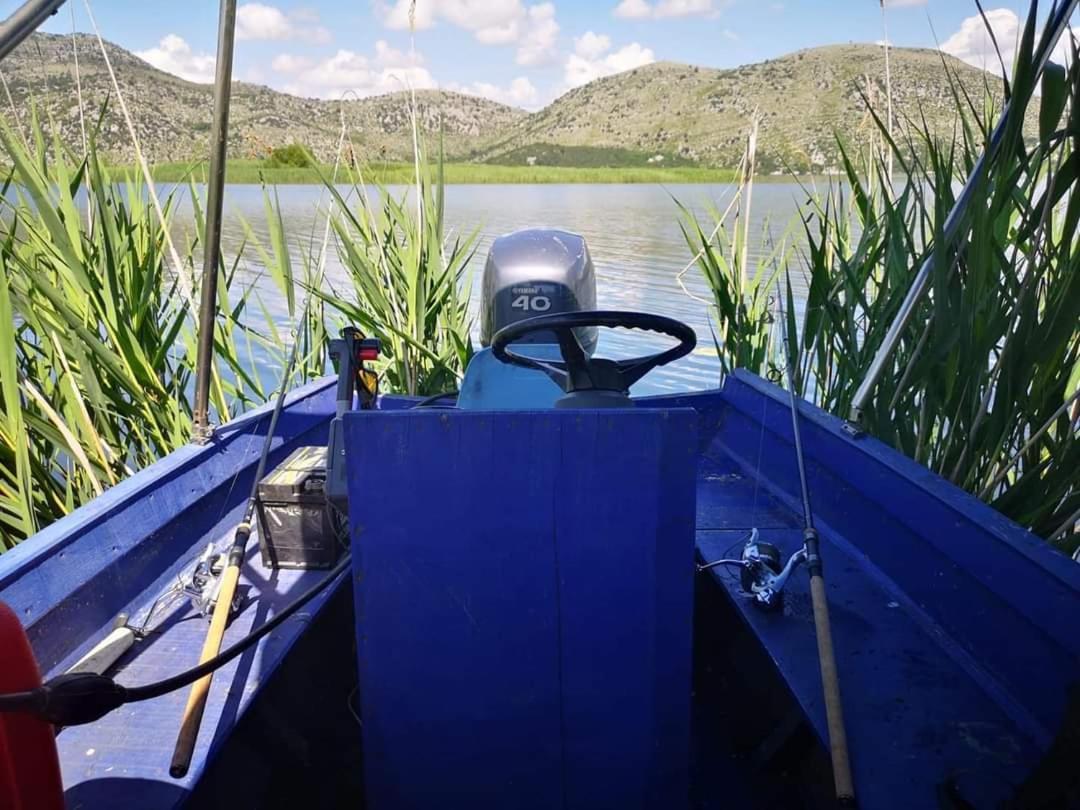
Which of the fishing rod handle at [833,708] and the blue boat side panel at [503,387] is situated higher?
the blue boat side panel at [503,387]

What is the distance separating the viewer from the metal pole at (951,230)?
135cm

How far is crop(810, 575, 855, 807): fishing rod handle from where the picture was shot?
109 cm

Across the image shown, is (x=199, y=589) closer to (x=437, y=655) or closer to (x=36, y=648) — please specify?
(x=36, y=648)

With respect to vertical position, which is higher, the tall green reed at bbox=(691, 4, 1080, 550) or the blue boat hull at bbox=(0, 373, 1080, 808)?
the tall green reed at bbox=(691, 4, 1080, 550)

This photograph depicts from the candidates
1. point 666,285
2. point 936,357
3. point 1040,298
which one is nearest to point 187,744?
point 936,357

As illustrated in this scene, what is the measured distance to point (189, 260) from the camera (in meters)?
2.74

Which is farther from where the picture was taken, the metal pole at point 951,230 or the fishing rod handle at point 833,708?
the metal pole at point 951,230

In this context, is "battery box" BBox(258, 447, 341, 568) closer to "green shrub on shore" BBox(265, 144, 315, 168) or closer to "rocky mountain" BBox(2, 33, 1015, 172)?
"rocky mountain" BBox(2, 33, 1015, 172)

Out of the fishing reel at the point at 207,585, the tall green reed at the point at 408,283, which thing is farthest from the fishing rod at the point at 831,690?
the tall green reed at the point at 408,283

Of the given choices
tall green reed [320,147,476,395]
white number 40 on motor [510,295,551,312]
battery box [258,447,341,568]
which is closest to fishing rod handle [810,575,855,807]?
battery box [258,447,341,568]

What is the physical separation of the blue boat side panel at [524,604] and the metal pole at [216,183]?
2.59 feet

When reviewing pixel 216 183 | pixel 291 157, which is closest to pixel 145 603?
pixel 216 183

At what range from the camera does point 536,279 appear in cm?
255

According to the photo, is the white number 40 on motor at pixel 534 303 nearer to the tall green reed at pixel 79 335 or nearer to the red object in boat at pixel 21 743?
the tall green reed at pixel 79 335
